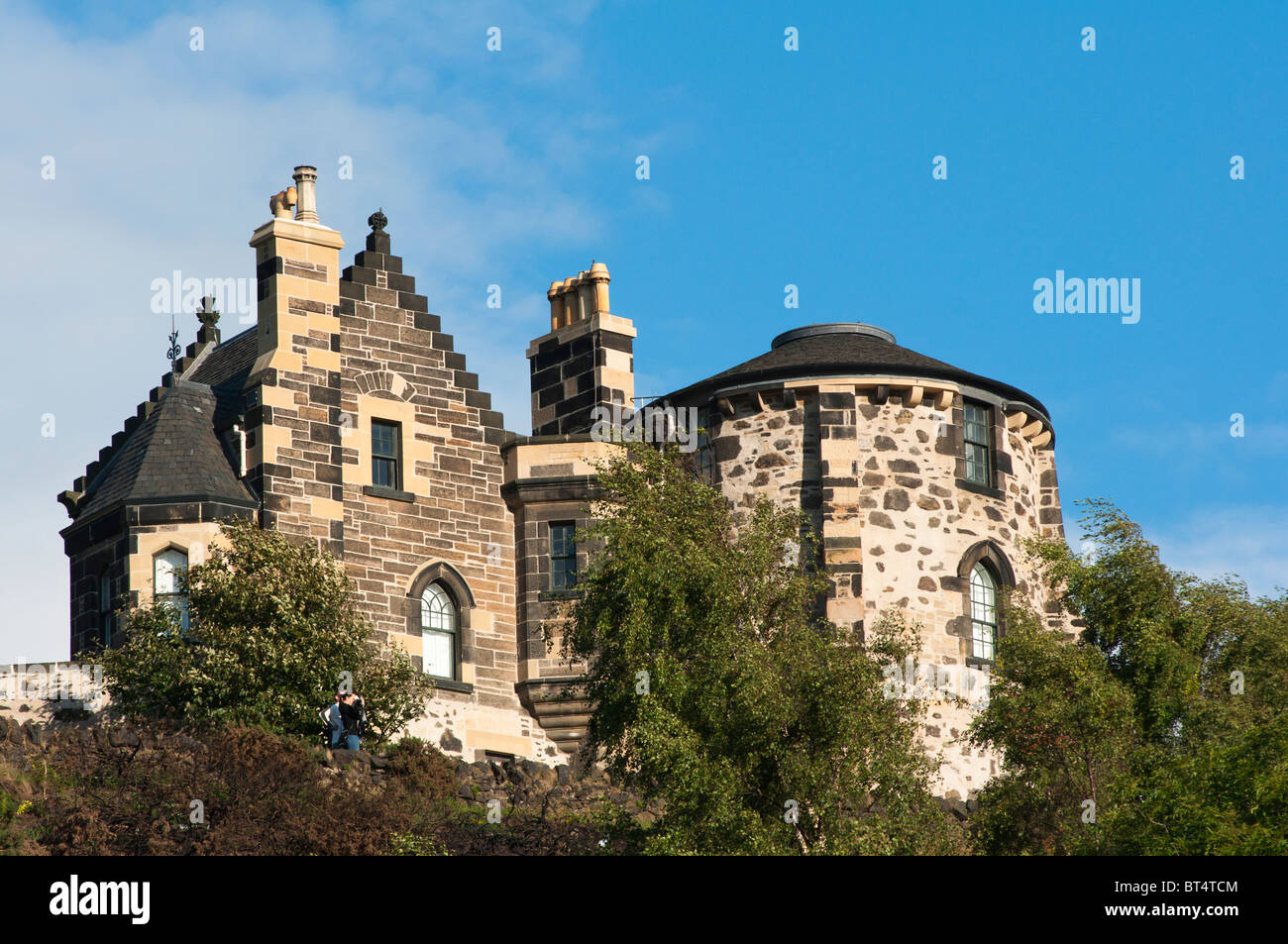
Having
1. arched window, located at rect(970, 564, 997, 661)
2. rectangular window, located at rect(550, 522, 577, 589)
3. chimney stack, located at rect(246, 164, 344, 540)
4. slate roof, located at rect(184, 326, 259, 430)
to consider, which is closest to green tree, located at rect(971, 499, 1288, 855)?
arched window, located at rect(970, 564, 997, 661)

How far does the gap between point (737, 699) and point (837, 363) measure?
15.2 metres

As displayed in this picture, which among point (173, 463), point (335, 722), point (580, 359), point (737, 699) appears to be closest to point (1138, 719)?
point (737, 699)

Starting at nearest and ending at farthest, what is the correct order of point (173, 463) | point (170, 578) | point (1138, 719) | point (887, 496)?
1. point (1138, 719)
2. point (170, 578)
3. point (173, 463)
4. point (887, 496)

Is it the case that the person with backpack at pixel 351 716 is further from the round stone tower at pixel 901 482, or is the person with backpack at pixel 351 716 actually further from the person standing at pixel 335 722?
the round stone tower at pixel 901 482

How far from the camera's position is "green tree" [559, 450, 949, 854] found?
25.9m

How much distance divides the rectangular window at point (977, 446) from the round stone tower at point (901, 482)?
3 cm

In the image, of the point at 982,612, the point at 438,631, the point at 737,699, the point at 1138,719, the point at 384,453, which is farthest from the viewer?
the point at 982,612

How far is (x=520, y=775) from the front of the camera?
3591 cm

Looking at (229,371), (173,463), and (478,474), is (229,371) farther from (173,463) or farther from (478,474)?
(478,474)

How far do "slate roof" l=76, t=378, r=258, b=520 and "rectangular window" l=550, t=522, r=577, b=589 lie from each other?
6.14 m

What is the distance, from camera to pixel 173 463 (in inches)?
1462

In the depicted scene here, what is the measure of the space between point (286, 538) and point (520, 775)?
5.88 metres

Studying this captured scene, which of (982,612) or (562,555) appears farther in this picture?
(982,612)

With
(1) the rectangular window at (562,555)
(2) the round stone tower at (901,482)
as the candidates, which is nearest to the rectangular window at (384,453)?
(1) the rectangular window at (562,555)
